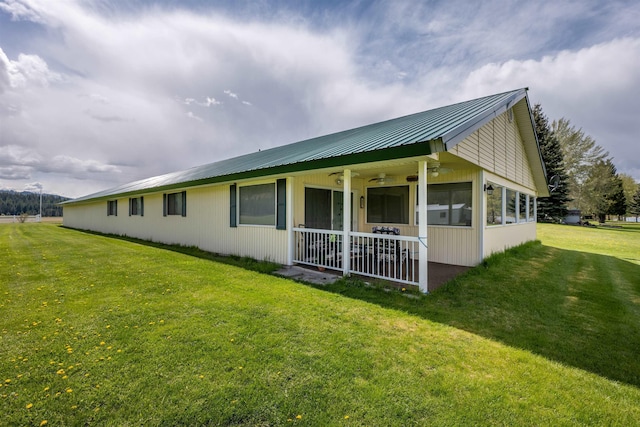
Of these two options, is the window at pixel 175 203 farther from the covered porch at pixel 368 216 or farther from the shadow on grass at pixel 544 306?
the covered porch at pixel 368 216

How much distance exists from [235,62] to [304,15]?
135 inches

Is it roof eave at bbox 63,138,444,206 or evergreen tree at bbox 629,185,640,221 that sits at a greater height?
evergreen tree at bbox 629,185,640,221

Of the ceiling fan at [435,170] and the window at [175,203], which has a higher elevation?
the ceiling fan at [435,170]

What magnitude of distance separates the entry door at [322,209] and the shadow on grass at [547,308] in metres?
2.74

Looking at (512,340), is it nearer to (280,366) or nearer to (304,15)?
(280,366)

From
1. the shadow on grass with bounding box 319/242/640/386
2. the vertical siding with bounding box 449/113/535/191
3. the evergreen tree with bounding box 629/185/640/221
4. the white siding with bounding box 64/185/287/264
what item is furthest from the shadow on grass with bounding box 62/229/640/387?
the evergreen tree with bounding box 629/185/640/221

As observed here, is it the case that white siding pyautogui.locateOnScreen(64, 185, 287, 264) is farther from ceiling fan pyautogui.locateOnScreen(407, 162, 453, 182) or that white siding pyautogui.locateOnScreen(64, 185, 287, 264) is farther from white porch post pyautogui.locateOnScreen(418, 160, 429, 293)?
ceiling fan pyautogui.locateOnScreen(407, 162, 453, 182)

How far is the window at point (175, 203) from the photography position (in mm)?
10758

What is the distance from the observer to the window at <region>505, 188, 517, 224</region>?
890cm

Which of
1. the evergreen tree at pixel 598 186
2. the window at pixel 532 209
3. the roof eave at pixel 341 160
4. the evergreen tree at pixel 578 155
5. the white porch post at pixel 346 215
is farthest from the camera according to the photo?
the evergreen tree at pixel 578 155

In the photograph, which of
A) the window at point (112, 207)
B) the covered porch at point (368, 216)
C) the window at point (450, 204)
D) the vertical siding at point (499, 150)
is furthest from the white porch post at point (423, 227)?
the window at point (112, 207)

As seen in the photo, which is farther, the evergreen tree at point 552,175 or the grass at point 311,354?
the evergreen tree at point 552,175

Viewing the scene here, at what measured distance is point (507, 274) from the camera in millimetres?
6371

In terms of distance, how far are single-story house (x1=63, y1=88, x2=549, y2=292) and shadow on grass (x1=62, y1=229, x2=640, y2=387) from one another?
572 mm
